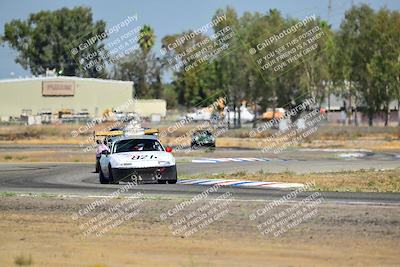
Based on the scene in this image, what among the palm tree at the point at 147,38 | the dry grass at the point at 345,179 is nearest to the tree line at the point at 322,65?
the palm tree at the point at 147,38

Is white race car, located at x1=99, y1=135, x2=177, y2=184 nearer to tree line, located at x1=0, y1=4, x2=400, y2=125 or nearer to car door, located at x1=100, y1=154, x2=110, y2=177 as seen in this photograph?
car door, located at x1=100, y1=154, x2=110, y2=177

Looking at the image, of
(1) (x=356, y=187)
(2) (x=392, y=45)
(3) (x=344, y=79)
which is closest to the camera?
(1) (x=356, y=187)

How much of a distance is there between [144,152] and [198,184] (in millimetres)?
1897

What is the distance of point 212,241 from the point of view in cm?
1248

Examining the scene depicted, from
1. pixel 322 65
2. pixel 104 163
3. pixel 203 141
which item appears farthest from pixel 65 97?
pixel 104 163

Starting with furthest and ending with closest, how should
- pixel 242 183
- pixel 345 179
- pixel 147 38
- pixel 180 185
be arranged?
pixel 147 38 → pixel 345 179 → pixel 242 183 → pixel 180 185

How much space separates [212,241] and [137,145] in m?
10.6

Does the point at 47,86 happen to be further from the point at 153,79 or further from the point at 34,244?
the point at 34,244

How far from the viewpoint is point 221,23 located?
3312 inches

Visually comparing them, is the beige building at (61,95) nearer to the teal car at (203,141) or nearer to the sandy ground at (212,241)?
the teal car at (203,141)

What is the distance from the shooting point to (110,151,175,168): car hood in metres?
22.0

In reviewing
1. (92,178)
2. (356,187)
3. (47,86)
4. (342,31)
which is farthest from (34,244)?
(47,86)

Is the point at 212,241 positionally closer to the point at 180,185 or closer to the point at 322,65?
the point at 180,185

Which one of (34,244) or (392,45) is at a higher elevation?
(392,45)
